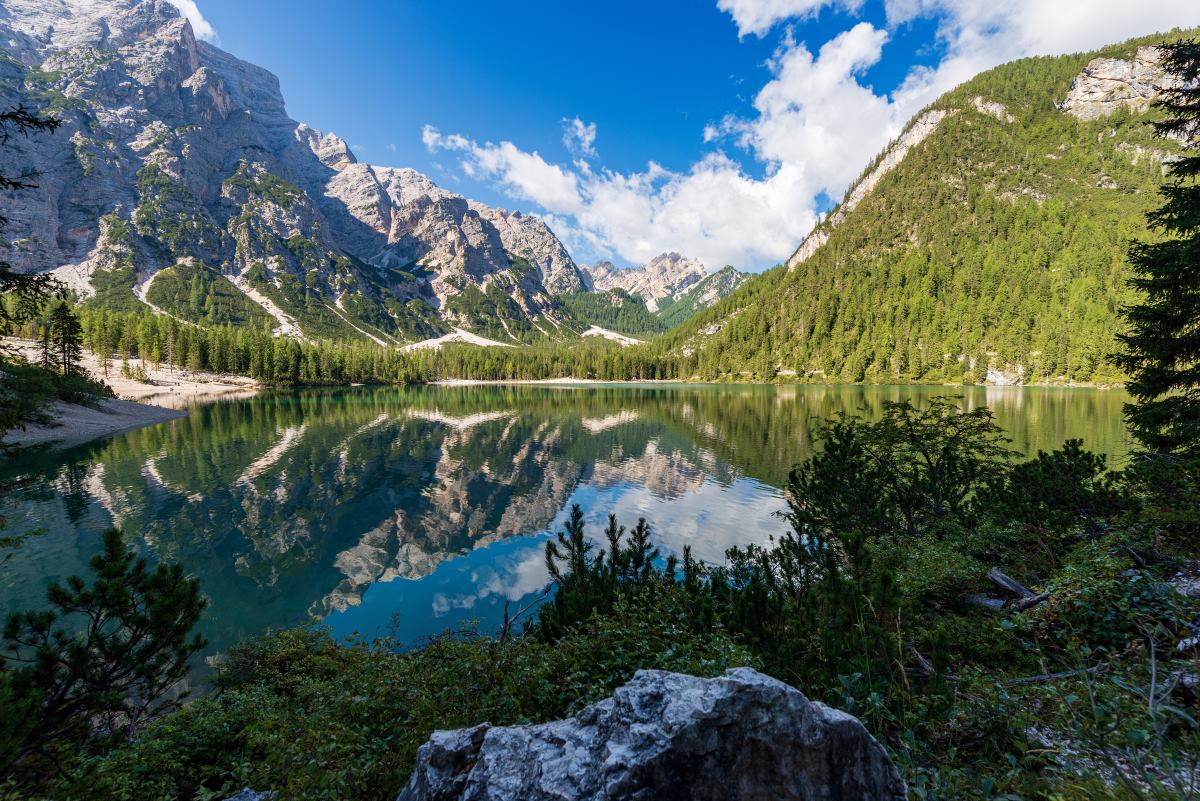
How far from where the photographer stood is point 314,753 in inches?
212


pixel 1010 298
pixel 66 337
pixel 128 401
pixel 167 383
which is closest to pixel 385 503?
pixel 128 401

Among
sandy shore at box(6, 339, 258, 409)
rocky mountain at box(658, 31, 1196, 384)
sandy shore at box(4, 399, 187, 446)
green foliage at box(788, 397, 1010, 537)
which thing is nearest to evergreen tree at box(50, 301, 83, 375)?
sandy shore at box(6, 339, 258, 409)

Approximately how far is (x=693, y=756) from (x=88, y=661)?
8989mm

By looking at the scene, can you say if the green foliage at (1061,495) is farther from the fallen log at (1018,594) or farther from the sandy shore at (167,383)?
the sandy shore at (167,383)

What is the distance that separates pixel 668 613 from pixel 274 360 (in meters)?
160

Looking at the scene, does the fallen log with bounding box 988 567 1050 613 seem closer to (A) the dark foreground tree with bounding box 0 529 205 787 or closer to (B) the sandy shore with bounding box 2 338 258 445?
(A) the dark foreground tree with bounding box 0 529 205 787

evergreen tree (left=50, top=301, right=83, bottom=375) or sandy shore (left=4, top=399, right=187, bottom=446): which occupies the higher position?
evergreen tree (left=50, top=301, right=83, bottom=375)

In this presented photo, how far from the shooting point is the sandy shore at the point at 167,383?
312 ft

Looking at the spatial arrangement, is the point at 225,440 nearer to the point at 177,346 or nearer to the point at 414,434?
the point at 414,434

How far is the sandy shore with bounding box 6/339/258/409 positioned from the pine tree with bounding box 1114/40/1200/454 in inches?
4689

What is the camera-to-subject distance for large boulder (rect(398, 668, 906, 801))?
3.01 metres

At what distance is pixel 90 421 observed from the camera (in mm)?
54844

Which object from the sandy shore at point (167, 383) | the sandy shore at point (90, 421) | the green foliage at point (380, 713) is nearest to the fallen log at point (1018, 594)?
the green foliage at point (380, 713)

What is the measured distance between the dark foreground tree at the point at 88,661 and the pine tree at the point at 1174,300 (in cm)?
2416
